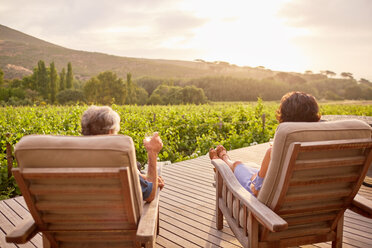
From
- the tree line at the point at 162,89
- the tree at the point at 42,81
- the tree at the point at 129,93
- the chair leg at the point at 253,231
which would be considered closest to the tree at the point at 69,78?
the tree line at the point at 162,89

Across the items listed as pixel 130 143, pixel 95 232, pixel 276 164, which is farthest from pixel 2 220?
pixel 276 164

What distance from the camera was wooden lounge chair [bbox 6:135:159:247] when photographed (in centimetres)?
125

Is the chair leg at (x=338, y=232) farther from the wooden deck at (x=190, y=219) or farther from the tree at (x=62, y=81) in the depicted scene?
the tree at (x=62, y=81)

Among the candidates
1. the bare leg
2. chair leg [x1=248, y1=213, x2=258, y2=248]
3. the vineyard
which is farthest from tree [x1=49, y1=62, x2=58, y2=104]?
chair leg [x1=248, y1=213, x2=258, y2=248]

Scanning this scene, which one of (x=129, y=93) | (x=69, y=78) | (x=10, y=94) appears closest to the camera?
(x=10, y=94)

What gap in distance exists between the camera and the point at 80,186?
1.30m

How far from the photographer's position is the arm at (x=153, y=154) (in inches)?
68.5

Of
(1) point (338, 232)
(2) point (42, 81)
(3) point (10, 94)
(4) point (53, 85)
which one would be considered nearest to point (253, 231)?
(1) point (338, 232)

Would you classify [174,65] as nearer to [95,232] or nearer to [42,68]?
[42,68]

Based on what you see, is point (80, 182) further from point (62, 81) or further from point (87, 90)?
point (62, 81)

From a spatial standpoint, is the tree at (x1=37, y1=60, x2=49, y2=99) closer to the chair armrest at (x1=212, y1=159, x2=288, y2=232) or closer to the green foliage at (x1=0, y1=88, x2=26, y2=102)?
the green foliage at (x1=0, y1=88, x2=26, y2=102)

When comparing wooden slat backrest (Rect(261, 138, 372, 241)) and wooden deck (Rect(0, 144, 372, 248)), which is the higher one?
wooden slat backrest (Rect(261, 138, 372, 241))

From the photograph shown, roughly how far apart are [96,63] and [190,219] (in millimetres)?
105003

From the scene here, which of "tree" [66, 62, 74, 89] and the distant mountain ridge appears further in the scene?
the distant mountain ridge
